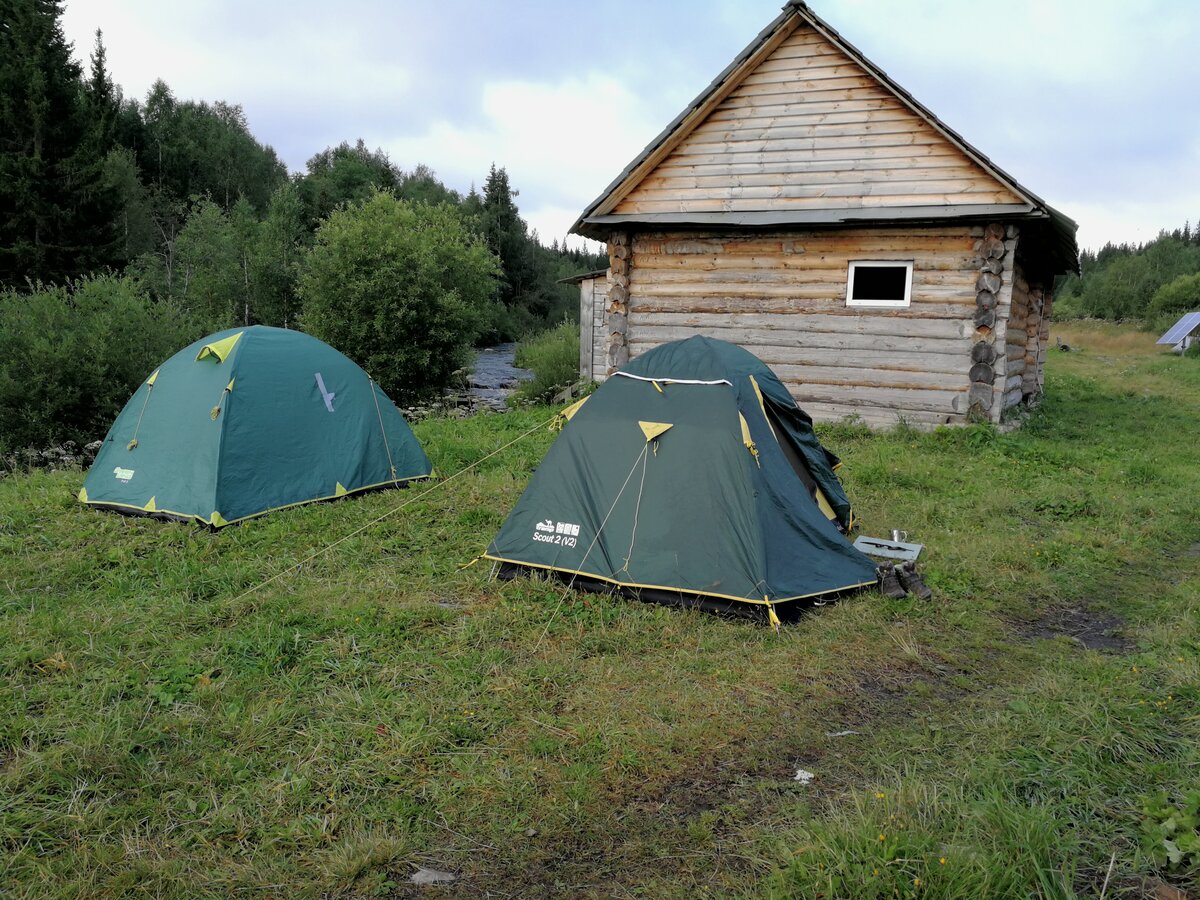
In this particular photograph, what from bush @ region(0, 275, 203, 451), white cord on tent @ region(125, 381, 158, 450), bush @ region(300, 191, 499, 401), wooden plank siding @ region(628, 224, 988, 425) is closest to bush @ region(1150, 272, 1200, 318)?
wooden plank siding @ region(628, 224, 988, 425)

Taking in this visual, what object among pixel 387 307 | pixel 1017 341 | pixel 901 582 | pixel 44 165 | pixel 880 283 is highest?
pixel 44 165

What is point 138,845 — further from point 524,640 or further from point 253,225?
point 253,225

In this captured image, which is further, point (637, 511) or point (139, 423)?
point (139, 423)

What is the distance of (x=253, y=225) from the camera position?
3528 cm

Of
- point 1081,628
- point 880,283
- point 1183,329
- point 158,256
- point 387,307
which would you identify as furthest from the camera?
point 158,256

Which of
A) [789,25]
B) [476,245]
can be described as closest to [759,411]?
[789,25]

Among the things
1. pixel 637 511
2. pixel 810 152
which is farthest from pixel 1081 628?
pixel 810 152

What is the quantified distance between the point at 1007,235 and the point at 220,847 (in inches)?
445

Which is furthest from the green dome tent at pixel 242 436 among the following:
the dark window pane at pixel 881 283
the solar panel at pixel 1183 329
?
the solar panel at pixel 1183 329

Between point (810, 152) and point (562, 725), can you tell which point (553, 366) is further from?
point (562, 725)

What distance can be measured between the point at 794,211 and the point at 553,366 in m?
12.0

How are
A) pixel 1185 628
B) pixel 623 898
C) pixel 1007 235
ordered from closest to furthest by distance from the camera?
pixel 623 898 → pixel 1185 628 → pixel 1007 235

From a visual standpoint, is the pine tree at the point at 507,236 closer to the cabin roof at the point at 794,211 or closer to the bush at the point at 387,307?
the bush at the point at 387,307

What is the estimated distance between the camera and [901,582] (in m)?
5.49
